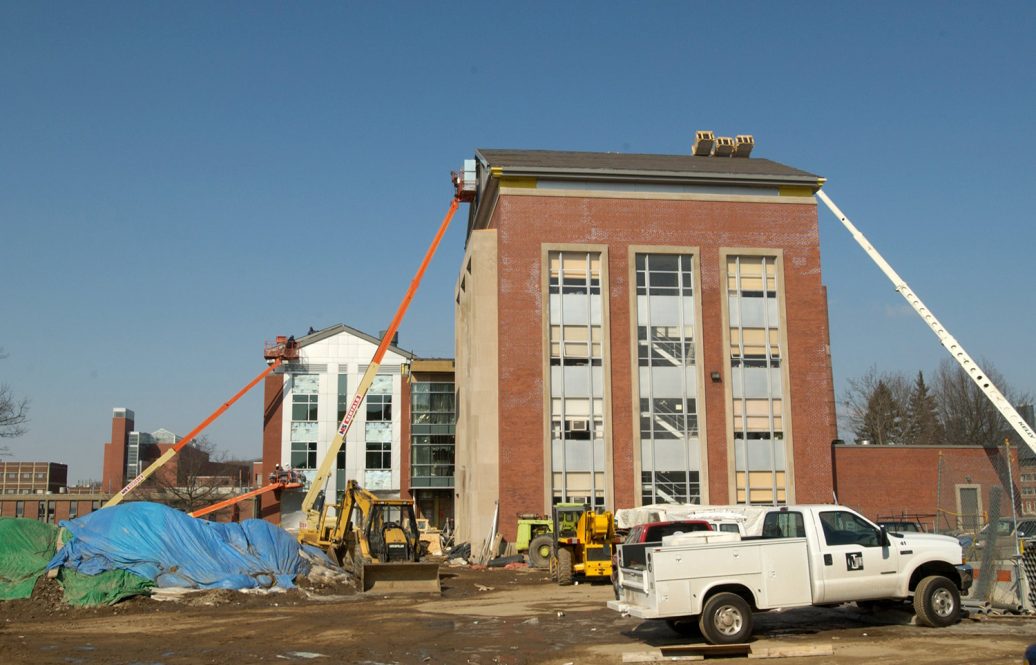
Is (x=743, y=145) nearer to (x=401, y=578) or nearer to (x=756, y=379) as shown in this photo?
(x=756, y=379)

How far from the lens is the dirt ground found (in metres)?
14.2

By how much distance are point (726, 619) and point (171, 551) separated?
1577cm

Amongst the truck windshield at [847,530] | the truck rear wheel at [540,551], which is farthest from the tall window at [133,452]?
the truck windshield at [847,530]

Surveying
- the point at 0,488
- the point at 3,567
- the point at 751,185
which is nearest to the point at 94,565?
the point at 3,567

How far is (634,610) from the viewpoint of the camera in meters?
14.7

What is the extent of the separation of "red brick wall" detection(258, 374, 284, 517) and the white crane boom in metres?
38.5

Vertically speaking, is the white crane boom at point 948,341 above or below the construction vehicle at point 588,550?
above

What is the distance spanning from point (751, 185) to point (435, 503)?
33132 millimetres

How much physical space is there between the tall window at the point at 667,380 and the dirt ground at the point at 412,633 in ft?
54.0

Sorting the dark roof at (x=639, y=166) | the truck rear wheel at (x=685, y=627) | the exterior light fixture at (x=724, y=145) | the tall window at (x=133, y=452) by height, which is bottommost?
the truck rear wheel at (x=685, y=627)

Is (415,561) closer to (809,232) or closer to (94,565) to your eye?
(94,565)

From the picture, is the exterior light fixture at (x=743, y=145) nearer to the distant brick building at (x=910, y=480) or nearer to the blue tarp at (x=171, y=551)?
the distant brick building at (x=910, y=480)

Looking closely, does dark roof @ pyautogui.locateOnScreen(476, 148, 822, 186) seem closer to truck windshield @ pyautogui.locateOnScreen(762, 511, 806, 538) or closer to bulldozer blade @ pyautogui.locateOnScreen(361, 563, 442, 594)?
bulldozer blade @ pyautogui.locateOnScreen(361, 563, 442, 594)

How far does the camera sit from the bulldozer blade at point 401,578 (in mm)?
26234
